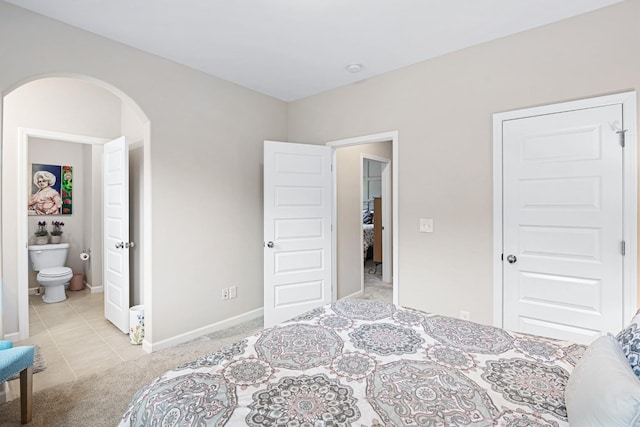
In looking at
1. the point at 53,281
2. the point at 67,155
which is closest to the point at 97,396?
the point at 53,281

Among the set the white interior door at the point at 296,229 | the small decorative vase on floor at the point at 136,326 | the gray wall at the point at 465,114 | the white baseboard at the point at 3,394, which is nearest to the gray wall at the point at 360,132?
the gray wall at the point at 465,114

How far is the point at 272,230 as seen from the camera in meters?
3.38

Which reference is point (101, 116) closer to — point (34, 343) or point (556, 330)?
point (34, 343)

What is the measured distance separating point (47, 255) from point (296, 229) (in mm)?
3591

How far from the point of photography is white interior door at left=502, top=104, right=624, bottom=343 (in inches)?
82.3

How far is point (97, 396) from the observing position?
6.98 ft

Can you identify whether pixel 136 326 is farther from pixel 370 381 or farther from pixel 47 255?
pixel 370 381

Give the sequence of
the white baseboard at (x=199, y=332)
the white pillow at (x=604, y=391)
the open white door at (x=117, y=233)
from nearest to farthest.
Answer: the white pillow at (x=604, y=391), the white baseboard at (x=199, y=332), the open white door at (x=117, y=233)

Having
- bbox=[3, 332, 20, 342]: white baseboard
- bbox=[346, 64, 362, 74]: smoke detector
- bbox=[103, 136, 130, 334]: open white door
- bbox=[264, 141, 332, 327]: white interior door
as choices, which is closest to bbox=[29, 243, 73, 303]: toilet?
bbox=[103, 136, 130, 334]: open white door

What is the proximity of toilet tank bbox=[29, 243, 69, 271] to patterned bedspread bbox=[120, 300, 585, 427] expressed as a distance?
4405mm

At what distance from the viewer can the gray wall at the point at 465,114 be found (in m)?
2.13

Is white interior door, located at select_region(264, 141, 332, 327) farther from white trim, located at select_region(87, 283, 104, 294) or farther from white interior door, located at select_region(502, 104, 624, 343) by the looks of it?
white trim, located at select_region(87, 283, 104, 294)

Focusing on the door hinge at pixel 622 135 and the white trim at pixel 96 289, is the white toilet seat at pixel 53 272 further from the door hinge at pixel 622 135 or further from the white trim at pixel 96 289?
the door hinge at pixel 622 135

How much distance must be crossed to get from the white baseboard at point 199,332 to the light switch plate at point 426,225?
2117 millimetres
